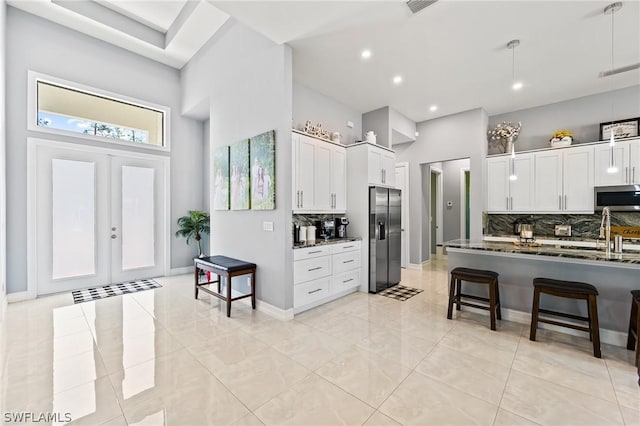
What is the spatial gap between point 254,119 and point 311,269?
2.28 metres

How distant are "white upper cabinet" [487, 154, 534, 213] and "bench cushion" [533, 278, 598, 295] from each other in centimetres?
279

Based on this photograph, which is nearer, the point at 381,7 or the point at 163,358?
the point at 163,358

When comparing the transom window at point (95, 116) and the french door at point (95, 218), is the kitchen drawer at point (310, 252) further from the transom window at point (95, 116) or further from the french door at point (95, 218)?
the transom window at point (95, 116)

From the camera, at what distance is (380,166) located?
15.8ft

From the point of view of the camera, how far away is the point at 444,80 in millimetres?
4316

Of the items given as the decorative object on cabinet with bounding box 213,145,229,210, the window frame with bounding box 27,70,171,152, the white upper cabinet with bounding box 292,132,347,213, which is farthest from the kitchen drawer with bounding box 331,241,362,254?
the window frame with bounding box 27,70,171,152

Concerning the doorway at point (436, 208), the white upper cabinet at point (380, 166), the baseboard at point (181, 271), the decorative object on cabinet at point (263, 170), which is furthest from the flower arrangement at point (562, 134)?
the baseboard at point (181, 271)

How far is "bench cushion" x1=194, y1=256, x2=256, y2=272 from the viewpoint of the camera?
140 inches

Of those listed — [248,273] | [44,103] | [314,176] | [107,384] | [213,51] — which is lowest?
[107,384]

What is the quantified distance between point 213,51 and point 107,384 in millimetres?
4860

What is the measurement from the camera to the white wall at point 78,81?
397cm

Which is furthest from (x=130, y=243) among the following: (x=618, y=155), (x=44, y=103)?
(x=618, y=155)

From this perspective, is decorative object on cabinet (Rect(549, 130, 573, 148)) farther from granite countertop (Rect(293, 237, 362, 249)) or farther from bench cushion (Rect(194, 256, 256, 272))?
bench cushion (Rect(194, 256, 256, 272))

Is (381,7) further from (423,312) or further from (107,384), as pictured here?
(107,384)
